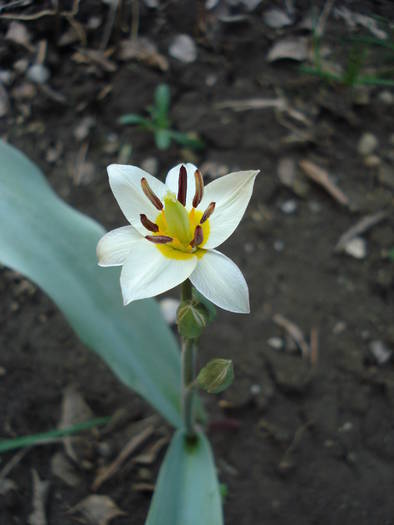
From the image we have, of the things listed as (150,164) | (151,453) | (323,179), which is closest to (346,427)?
(151,453)

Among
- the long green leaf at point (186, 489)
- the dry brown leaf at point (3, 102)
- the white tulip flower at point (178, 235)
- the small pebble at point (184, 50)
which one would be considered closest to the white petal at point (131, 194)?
the white tulip flower at point (178, 235)

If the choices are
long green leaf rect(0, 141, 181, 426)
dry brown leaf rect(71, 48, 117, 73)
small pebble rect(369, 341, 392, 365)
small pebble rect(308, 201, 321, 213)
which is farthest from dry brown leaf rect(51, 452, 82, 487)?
dry brown leaf rect(71, 48, 117, 73)

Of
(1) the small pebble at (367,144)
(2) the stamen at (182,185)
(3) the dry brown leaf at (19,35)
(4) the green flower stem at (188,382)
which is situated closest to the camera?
(2) the stamen at (182,185)

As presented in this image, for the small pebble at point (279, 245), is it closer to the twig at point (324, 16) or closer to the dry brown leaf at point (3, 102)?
the twig at point (324, 16)

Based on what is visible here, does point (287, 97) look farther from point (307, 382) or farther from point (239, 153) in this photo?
point (307, 382)

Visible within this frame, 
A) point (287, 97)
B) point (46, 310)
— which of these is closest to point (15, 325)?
point (46, 310)

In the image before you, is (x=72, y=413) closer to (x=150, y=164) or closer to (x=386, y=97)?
(x=150, y=164)
